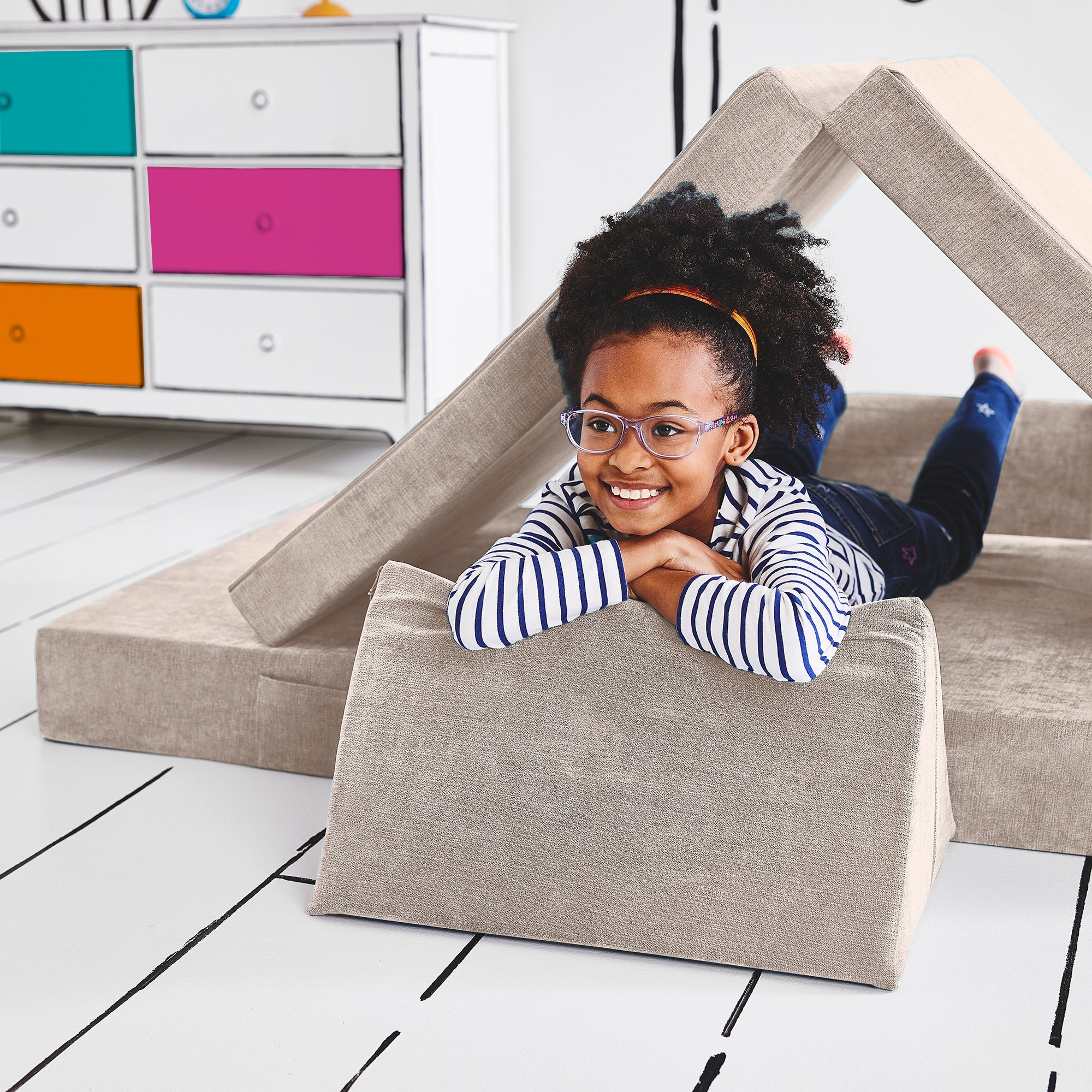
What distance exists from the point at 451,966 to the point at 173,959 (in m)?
0.23

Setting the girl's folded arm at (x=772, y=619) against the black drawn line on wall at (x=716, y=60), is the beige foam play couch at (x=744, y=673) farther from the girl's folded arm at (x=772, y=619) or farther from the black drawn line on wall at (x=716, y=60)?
the black drawn line on wall at (x=716, y=60)

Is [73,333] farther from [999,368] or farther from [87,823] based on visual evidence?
[999,368]

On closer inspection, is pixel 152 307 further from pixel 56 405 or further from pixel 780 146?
pixel 780 146

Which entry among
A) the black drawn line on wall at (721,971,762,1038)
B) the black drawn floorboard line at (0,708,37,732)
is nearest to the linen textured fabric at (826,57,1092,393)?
the black drawn line on wall at (721,971,762,1038)

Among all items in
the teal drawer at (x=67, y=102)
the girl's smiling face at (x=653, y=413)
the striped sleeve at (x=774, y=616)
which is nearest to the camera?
the striped sleeve at (x=774, y=616)

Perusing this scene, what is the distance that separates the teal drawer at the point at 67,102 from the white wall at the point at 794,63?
519 millimetres

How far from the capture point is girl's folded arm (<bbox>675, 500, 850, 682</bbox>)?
111 centimetres

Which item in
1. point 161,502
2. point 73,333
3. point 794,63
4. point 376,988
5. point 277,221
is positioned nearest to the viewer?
point 376,988

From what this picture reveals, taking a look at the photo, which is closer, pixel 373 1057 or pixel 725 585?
Answer: pixel 373 1057

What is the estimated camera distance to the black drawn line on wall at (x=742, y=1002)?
3.52 ft

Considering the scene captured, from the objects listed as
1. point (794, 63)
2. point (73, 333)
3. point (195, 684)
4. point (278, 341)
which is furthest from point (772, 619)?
point (73, 333)

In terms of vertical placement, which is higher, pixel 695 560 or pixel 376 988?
pixel 695 560

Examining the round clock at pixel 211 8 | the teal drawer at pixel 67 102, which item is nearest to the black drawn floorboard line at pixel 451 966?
the teal drawer at pixel 67 102

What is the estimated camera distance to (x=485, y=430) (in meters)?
1.40
